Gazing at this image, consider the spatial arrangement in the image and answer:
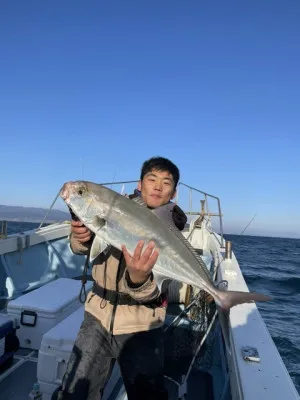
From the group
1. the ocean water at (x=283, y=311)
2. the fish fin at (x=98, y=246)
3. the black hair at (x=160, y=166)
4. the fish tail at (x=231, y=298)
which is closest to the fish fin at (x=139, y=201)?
the black hair at (x=160, y=166)

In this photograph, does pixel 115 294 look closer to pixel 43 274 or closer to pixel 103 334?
pixel 103 334

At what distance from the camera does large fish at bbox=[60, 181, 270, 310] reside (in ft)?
9.53

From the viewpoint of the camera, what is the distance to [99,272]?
315cm

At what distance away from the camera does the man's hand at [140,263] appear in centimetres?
278

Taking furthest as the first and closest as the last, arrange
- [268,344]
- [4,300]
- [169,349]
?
1. [4,300]
2. [169,349]
3. [268,344]

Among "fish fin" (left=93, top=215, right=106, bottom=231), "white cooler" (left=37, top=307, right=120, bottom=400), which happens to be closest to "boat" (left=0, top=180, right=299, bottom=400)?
"white cooler" (left=37, top=307, right=120, bottom=400)

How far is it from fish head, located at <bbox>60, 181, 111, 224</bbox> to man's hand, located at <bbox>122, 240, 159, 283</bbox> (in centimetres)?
43

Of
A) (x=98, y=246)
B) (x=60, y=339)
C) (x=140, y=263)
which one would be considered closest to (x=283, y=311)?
(x=60, y=339)

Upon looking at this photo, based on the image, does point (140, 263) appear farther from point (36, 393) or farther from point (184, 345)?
point (184, 345)

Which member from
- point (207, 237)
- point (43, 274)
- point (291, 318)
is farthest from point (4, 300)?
point (291, 318)

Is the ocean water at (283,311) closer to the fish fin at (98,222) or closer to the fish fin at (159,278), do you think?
the fish fin at (159,278)

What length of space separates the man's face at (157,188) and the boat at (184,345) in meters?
1.11

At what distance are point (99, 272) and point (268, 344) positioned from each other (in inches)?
65.5

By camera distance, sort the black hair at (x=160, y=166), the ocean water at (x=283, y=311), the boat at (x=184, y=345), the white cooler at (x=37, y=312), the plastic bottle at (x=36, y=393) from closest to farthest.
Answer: the boat at (x=184, y=345)
the black hair at (x=160, y=166)
the plastic bottle at (x=36, y=393)
the white cooler at (x=37, y=312)
the ocean water at (x=283, y=311)
